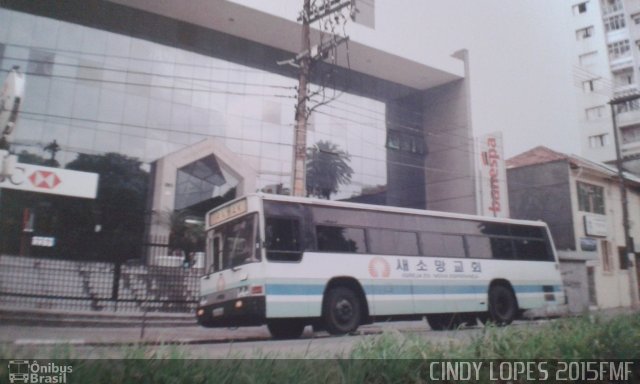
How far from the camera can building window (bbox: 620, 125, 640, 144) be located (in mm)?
43312

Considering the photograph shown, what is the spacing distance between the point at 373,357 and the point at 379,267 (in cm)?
706

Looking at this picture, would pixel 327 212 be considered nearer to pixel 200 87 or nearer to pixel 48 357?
pixel 48 357

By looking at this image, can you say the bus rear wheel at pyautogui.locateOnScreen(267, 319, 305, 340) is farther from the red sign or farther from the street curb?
the red sign

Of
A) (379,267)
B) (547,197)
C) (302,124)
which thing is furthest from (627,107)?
(379,267)

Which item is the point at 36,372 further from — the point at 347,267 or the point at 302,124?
the point at 302,124

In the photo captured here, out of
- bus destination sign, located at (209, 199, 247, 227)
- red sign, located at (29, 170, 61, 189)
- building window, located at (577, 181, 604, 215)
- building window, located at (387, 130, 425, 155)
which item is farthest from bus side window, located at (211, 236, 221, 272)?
building window, located at (577, 181, 604, 215)

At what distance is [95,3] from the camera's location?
→ 21.0 metres

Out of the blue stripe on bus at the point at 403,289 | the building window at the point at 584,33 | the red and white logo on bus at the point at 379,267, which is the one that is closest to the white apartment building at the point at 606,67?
the building window at the point at 584,33

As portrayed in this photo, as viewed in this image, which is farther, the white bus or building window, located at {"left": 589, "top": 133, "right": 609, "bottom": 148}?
building window, located at {"left": 589, "top": 133, "right": 609, "bottom": 148}

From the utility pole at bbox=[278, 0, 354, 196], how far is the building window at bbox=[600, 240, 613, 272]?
21.4 metres

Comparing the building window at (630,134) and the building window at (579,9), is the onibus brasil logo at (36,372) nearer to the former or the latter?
the building window at (630,134)

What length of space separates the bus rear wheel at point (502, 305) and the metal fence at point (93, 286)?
872 centimetres

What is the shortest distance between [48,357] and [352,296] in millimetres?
7813

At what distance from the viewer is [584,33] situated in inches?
1811
